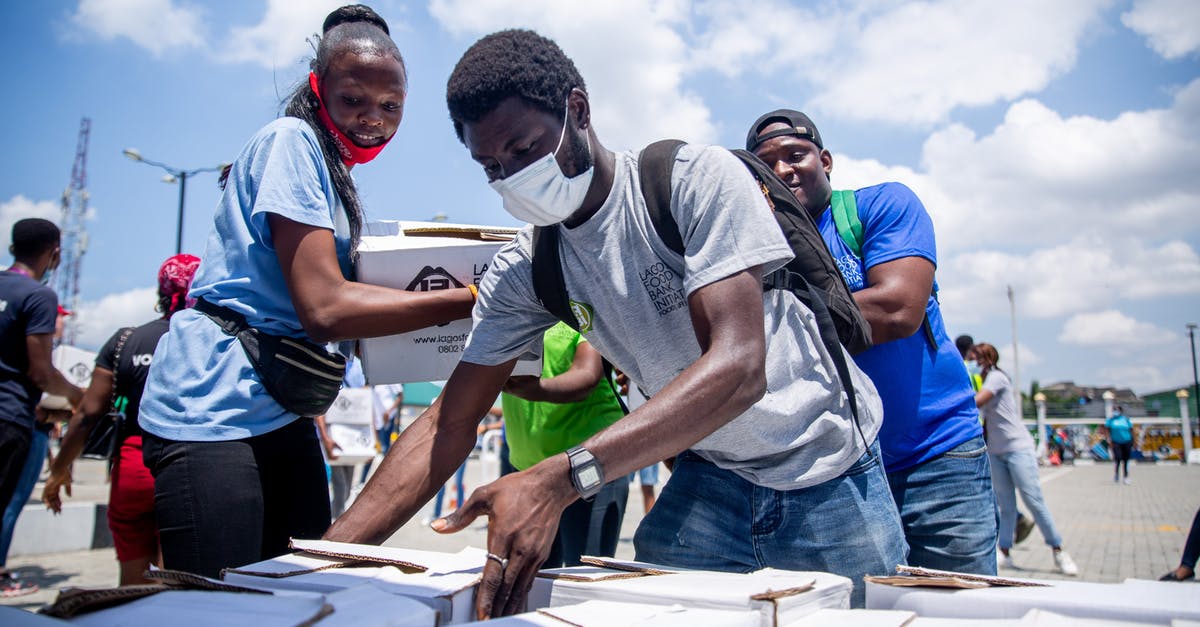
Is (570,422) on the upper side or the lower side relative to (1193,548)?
upper

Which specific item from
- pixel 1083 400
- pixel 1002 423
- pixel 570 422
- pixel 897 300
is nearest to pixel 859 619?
pixel 897 300

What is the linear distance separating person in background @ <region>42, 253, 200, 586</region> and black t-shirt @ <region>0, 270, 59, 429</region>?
0.37m

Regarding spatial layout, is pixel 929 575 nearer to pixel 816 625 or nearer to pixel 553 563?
pixel 816 625

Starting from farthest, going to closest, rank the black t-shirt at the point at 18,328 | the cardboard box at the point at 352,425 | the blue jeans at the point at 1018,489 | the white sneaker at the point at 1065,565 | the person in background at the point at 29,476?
1. the cardboard box at the point at 352,425
2. the blue jeans at the point at 1018,489
3. the white sneaker at the point at 1065,565
4. the person in background at the point at 29,476
5. the black t-shirt at the point at 18,328

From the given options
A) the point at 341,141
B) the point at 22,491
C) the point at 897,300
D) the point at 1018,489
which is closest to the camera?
the point at 341,141

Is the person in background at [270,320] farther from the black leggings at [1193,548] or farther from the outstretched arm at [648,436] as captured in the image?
the black leggings at [1193,548]

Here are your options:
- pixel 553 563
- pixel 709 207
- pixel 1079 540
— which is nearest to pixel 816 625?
pixel 709 207

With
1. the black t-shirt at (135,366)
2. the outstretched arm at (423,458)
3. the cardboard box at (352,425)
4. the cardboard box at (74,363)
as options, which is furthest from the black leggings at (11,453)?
the outstretched arm at (423,458)

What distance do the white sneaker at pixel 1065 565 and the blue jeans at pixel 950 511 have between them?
5.18 m

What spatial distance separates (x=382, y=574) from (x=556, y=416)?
9.17ft

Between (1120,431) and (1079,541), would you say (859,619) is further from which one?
(1120,431)

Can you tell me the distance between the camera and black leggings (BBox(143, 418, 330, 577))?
189cm

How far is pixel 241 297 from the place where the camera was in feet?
6.59

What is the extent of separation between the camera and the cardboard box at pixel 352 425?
726 cm
